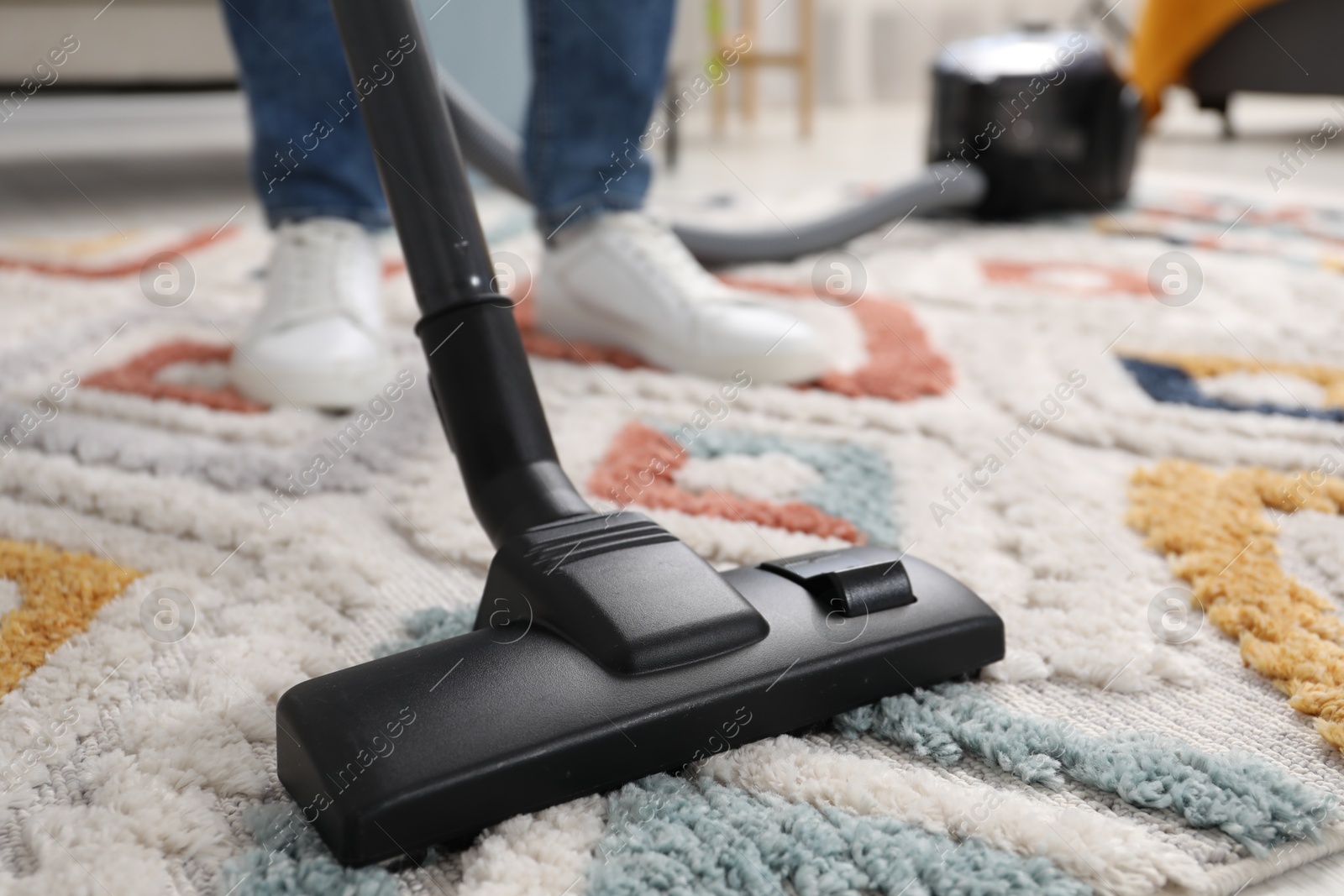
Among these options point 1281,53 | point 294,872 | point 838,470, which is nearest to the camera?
point 294,872

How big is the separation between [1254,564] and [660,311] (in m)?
0.51

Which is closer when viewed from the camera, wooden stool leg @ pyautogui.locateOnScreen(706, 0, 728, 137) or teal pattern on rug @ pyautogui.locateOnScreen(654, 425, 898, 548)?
teal pattern on rug @ pyautogui.locateOnScreen(654, 425, 898, 548)

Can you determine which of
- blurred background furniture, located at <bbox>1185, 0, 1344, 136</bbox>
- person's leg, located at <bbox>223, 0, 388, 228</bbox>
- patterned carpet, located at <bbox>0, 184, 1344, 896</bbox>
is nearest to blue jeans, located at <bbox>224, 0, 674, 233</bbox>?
person's leg, located at <bbox>223, 0, 388, 228</bbox>

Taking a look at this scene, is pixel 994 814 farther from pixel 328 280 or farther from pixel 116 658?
pixel 328 280

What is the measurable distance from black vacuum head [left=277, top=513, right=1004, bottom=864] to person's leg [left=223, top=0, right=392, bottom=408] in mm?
443

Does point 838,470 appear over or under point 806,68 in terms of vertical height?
under

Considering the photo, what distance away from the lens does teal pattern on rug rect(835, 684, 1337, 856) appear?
1.21ft

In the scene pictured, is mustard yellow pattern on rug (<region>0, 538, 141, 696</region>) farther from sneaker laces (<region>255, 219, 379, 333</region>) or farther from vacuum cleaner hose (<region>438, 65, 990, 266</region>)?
vacuum cleaner hose (<region>438, 65, 990, 266</region>)

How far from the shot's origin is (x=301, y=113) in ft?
3.07

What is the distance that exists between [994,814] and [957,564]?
0.21 m

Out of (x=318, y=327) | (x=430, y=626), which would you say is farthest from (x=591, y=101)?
(x=430, y=626)

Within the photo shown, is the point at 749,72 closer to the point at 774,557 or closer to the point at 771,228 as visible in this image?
the point at 771,228

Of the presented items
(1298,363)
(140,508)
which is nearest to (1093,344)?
(1298,363)

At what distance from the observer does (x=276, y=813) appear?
368mm
